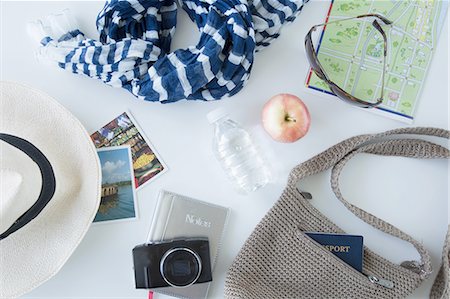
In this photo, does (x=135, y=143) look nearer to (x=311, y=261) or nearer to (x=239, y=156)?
(x=239, y=156)

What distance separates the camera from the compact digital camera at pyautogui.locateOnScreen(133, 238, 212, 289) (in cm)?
98

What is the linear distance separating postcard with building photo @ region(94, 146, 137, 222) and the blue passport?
37cm

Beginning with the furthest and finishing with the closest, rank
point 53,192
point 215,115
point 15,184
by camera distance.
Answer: point 215,115 → point 53,192 → point 15,184

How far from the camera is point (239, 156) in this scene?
108 cm

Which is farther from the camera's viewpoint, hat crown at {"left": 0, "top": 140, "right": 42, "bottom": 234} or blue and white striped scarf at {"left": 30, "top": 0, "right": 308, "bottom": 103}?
blue and white striped scarf at {"left": 30, "top": 0, "right": 308, "bottom": 103}

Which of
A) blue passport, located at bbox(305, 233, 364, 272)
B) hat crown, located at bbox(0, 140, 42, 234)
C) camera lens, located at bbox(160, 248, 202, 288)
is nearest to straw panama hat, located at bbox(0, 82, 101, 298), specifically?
hat crown, located at bbox(0, 140, 42, 234)

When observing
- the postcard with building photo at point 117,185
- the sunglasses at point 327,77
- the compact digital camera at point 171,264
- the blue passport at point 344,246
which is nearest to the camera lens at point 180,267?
the compact digital camera at point 171,264

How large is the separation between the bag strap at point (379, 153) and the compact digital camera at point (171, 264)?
24 centimetres

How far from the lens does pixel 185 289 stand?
3.34ft

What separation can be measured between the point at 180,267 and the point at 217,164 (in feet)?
0.73

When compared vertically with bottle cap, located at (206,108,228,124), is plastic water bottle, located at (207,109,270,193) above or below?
below

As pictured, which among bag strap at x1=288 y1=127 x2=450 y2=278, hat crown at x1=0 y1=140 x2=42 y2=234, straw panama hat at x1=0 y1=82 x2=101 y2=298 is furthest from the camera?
bag strap at x1=288 y1=127 x2=450 y2=278

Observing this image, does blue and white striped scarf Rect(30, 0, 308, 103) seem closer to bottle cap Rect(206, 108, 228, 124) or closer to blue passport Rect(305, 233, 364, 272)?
bottle cap Rect(206, 108, 228, 124)

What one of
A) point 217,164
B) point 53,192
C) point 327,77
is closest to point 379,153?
point 327,77
